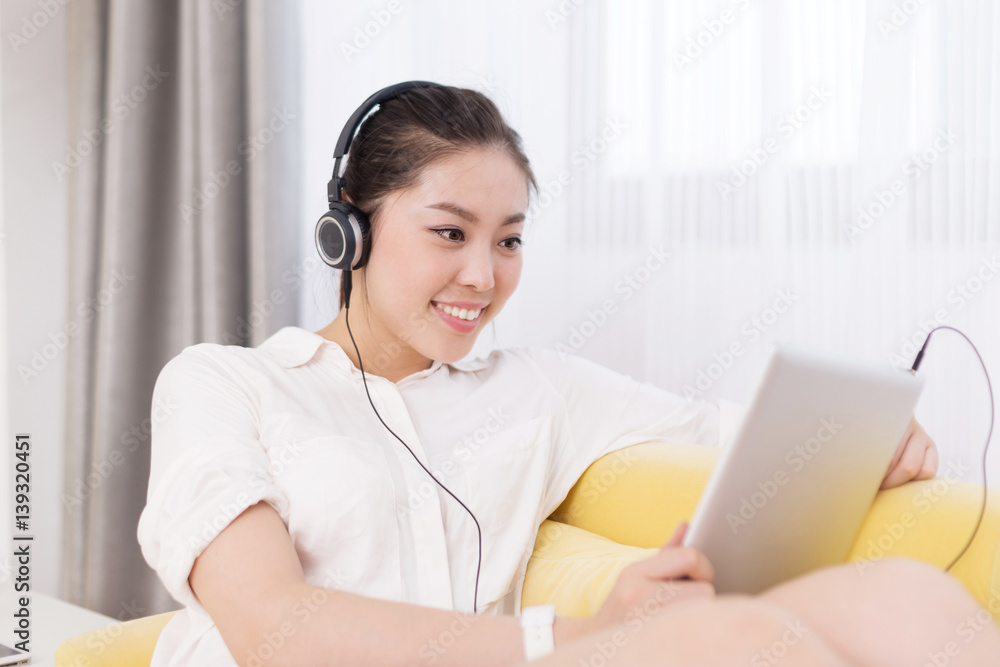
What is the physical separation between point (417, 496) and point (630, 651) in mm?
512

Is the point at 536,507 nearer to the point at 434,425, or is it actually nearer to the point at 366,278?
the point at 434,425

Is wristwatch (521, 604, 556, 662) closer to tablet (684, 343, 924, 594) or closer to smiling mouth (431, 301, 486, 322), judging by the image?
tablet (684, 343, 924, 594)

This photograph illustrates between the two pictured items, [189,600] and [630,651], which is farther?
[189,600]

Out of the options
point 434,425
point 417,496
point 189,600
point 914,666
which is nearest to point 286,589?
point 189,600

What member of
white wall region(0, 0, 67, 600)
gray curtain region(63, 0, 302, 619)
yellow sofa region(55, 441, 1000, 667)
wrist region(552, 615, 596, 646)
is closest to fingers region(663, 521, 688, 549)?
wrist region(552, 615, 596, 646)

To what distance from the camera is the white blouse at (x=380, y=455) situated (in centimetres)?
89

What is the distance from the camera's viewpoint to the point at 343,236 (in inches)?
43.4

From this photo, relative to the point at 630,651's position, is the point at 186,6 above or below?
above

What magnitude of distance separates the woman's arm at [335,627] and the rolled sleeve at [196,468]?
5 centimetres

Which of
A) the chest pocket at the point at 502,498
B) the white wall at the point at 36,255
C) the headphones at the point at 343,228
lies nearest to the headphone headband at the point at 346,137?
the headphones at the point at 343,228

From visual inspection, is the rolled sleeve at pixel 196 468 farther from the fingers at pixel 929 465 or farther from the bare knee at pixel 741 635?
the fingers at pixel 929 465

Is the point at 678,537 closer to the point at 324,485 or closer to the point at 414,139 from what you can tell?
the point at 324,485

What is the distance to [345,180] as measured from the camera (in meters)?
1.17

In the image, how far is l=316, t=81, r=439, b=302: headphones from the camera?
1.11 metres
